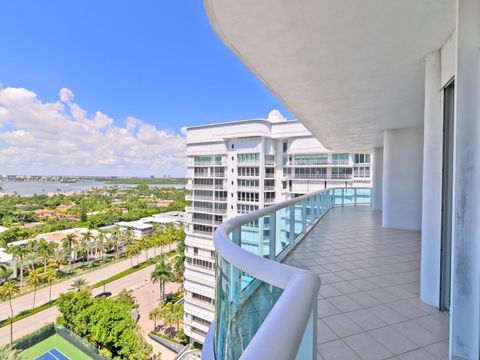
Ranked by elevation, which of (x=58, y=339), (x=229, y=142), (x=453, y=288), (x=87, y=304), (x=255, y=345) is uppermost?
(x=229, y=142)

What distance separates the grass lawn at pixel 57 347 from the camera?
1892 cm

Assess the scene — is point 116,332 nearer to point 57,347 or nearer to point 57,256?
point 57,347

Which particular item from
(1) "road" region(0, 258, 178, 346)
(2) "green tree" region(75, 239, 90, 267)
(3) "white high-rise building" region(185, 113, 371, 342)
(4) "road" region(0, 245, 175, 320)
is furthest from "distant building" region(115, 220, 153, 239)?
(3) "white high-rise building" region(185, 113, 371, 342)

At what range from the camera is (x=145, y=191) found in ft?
406

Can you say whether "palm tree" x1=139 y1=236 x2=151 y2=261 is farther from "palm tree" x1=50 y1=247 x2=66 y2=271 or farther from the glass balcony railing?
the glass balcony railing

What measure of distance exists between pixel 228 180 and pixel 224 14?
2671 cm

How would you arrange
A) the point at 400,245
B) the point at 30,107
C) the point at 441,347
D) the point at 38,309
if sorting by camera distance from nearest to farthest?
the point at 441,347 → the point at 400,245 → the point at 38,309 → the point at 30,107

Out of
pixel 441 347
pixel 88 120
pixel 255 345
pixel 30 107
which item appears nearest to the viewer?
pixel 255 345

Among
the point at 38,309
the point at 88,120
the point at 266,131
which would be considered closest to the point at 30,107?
the point at 88,120

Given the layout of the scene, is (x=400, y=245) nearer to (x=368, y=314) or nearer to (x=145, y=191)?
(x=368, y=314)

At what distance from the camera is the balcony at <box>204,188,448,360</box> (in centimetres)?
70

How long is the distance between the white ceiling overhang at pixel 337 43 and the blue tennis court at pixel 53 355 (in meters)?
24.8

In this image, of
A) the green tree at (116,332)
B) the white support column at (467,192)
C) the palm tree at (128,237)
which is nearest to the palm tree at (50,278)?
the green tree at (116,332)

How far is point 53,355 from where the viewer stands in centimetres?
1909
